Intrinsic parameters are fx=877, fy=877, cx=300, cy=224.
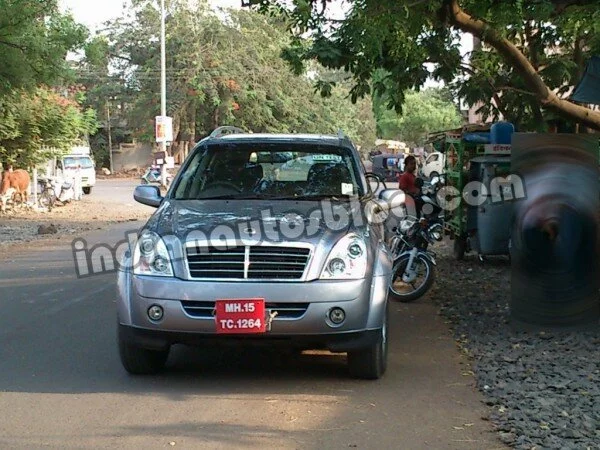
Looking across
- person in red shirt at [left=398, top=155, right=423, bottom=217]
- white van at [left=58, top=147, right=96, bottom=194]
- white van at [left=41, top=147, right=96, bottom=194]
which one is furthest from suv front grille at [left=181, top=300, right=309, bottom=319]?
white van at [left=58, top=147, right=96, bottom=194]

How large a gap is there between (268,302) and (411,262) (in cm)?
480

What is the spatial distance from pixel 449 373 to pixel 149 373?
2397mm

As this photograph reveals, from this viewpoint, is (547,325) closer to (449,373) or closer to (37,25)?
(449,373)

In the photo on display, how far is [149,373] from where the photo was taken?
6.83 meters

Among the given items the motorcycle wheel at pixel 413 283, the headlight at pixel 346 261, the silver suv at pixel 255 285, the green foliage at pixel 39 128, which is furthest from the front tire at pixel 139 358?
the green foliage at pixel 39 128

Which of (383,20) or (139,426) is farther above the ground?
(383,20)

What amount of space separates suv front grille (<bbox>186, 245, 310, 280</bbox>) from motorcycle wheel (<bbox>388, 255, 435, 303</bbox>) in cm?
450

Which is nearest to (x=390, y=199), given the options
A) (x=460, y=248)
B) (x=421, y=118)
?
(x=460, y=248)

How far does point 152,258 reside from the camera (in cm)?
641

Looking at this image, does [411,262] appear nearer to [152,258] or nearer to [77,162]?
[152,258]

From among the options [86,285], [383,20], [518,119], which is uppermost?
[383,20]

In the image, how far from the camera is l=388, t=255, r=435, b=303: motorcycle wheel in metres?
10.6

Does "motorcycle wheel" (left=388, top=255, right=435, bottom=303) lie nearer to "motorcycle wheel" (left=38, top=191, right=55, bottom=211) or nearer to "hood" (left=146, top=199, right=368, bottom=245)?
"hood" (left=146, top=199, right=368, bottom=245)

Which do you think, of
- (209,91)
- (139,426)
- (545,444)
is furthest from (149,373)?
(209,91)
